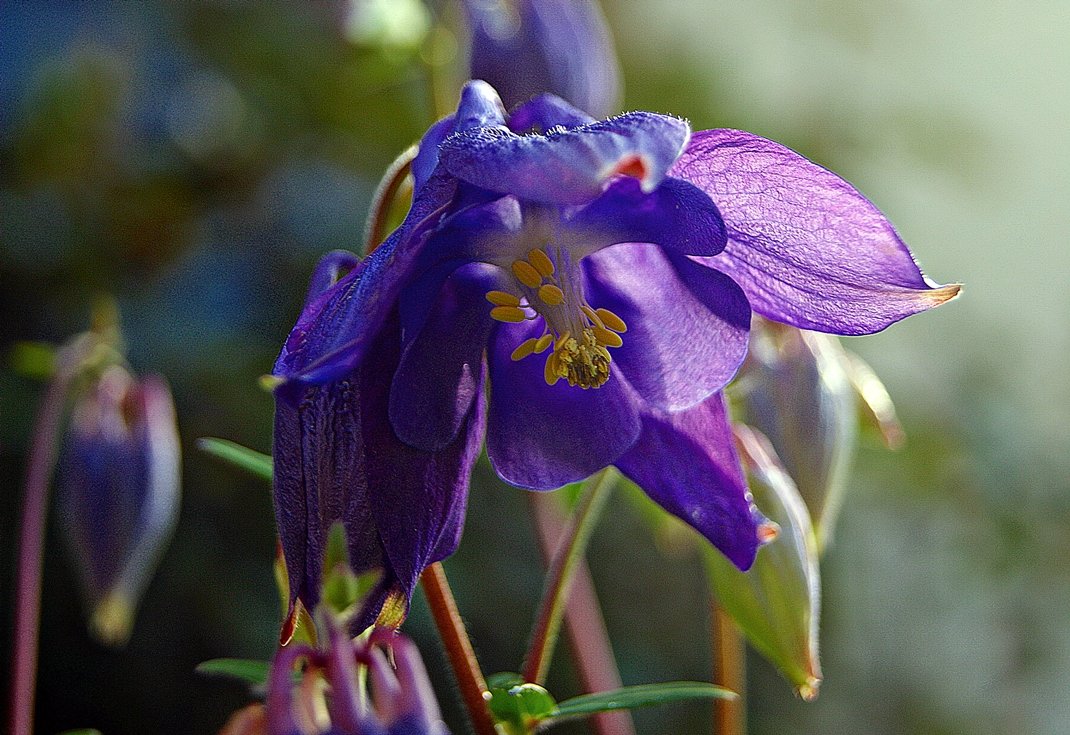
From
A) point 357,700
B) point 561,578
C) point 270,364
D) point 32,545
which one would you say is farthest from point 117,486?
point 270,364

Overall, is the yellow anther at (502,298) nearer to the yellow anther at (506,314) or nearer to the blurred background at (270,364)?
the yellow anther at (506,314)

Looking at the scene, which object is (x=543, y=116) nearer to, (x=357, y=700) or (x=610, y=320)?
(x=610, y=320)

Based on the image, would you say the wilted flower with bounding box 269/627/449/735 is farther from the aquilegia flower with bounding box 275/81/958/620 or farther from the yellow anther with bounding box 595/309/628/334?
the yellow anther with bounding box 595/309/628/334

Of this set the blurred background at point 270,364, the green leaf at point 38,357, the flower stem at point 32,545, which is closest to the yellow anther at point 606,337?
the flower stem at point 32,545

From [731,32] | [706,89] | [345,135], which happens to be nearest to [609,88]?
[345,135]

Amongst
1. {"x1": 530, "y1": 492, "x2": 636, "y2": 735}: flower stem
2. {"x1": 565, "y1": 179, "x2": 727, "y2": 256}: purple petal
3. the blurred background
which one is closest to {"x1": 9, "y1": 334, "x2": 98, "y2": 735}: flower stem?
{"x1": 530, "y1": 492, "x2": 636, "y2": 735}: flower stem

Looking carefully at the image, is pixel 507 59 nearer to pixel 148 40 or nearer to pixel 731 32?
pixel 148 40
